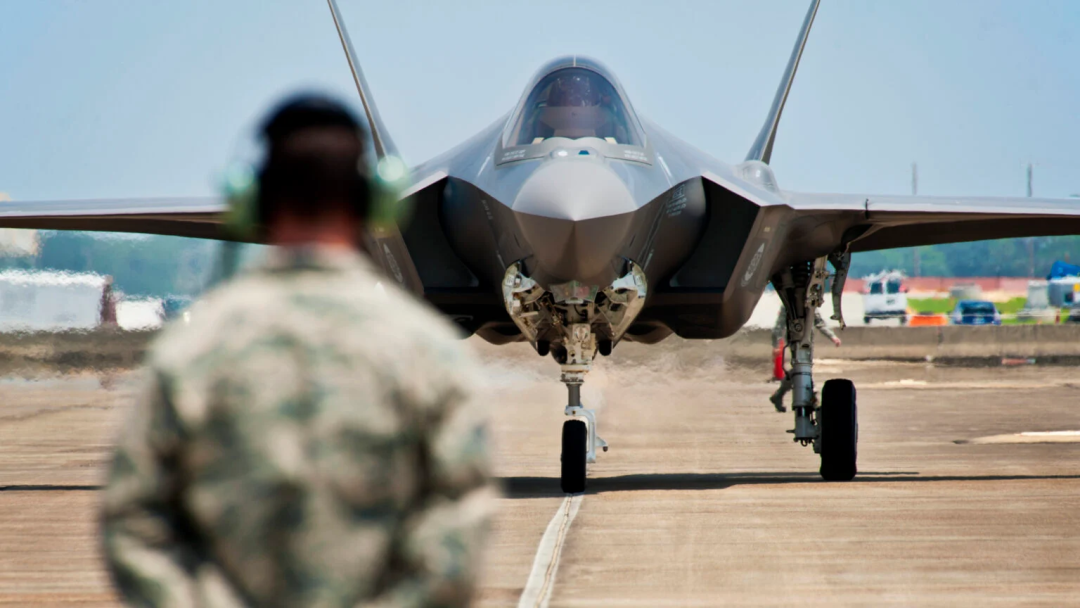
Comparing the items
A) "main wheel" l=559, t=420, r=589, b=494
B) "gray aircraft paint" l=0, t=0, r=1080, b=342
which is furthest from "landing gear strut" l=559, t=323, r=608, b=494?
"gray aircraft paint" l=0, t=0, r=1080, b=342

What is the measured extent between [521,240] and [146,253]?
12921 mm

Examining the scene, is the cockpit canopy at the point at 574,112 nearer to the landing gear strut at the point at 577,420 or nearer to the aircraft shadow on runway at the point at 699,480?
the landing gear strut at the point at 577,420

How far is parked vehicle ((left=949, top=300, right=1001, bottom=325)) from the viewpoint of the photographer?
54719mm

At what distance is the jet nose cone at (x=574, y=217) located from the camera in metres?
8.30

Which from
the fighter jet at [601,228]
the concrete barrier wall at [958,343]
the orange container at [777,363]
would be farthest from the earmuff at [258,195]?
the concrete barrier wall at [958,343]

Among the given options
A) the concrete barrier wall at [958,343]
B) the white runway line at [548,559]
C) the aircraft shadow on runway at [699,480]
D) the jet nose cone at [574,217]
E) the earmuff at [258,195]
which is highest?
the jet nose cone at [574,217]

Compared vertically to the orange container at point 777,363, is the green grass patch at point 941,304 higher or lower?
higher

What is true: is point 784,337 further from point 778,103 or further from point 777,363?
point 777,363

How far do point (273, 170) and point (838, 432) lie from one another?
9575 mm

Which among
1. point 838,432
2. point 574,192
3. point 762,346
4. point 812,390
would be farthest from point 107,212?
point 762,346

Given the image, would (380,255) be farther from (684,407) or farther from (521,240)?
(684,407)

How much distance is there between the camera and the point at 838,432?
11.2 metres

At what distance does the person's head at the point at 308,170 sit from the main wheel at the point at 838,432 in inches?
367

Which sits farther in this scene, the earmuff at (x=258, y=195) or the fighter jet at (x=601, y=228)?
the fighter jet at (x=601, y=228)
